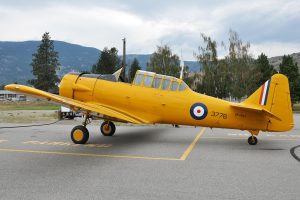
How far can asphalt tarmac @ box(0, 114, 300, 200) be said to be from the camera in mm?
5883

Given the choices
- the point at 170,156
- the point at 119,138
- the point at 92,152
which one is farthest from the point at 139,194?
the point at 119,138

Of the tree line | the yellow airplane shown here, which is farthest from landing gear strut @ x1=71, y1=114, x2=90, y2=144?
the tree line

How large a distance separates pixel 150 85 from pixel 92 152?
3.70 m

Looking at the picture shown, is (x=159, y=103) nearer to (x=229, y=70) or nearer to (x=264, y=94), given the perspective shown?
(x=264, y=94)

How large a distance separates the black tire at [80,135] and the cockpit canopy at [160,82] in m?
2.70

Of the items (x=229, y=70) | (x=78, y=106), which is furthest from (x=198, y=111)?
(x=229, y=70)

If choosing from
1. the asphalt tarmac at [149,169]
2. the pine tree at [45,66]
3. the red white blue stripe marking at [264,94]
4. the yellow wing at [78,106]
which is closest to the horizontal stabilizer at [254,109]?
the red white blue stripe marking at [264,94]

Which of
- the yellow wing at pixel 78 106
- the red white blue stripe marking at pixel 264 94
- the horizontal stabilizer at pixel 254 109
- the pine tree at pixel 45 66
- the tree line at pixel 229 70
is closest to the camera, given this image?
the horizontal stabilizer at pixel 254 109

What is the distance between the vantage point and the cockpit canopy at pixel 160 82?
12305 mm

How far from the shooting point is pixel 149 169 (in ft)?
25.5

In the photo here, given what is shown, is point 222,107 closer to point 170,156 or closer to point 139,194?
point 170,156

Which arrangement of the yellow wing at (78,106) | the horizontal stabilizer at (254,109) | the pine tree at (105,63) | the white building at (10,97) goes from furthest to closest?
the white building at (10,97), the pine tree at (105,63), the yellow wing at (78,106), the horizontal stabilizer at (254,109)

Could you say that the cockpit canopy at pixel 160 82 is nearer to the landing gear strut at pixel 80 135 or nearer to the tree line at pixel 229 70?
the landing gear strut at pixel 80 135

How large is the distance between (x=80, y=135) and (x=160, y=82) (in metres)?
3.63
